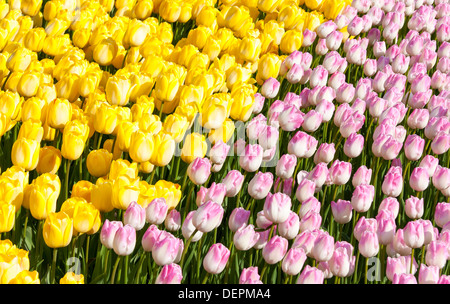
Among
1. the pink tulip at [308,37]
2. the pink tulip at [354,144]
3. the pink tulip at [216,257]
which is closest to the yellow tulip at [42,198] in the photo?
the pink tulip at [216,257]

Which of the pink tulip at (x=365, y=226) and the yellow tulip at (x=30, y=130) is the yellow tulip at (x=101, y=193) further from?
the pink tulip at (x=365, y=226)

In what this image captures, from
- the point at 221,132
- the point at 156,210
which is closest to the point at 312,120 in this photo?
the point at 221,132

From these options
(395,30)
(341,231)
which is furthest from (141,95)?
(395,30)

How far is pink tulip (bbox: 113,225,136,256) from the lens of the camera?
5.86 ft

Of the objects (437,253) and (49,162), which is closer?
(437,253)

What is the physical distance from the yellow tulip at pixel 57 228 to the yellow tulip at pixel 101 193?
187 millimetres

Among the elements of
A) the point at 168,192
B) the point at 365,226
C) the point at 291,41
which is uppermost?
the point at 291,41

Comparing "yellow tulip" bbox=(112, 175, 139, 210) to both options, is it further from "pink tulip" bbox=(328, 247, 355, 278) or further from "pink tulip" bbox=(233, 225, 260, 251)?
"pink tulip" bbox=(328, 247, 355, 278)

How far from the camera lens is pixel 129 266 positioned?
2145 millimetres

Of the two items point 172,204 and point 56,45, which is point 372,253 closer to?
point 172,204

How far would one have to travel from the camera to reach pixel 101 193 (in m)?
2.00

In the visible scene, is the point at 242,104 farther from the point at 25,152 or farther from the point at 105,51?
the point at 25,152

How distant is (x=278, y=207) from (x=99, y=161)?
24.5 inches

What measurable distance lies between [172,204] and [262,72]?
1180mm
